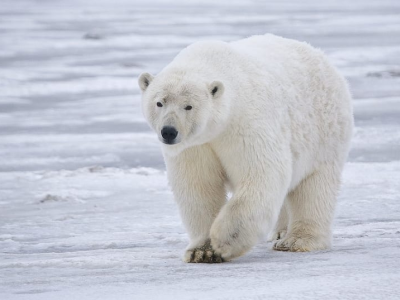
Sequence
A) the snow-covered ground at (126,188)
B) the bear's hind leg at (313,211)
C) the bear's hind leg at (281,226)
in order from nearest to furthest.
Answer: the snow-covered ground at (126,188)
the bear's hind leg at (313,211)
the bear's hind leg at (281,226)

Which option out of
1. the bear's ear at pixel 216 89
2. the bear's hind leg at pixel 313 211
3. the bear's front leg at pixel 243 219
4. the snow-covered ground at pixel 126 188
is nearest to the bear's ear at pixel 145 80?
the bear's ear at pixel 216 89

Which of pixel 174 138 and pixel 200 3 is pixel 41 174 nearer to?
pixel 174 138

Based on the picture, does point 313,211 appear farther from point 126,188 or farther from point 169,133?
point 126,188

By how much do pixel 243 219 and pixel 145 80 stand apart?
2.64ft

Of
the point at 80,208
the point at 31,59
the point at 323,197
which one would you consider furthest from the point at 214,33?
the point at 323,197

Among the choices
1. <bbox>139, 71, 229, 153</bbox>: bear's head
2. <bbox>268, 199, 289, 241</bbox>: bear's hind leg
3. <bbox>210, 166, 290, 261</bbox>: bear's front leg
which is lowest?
<bbox>210, 166, 290, 261</bbox>: bear's front leg

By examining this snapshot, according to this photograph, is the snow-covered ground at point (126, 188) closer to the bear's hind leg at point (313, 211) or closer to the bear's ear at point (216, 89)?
the bear's hind leg at point (313, 211)

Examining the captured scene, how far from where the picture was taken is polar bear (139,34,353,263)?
4094 mm

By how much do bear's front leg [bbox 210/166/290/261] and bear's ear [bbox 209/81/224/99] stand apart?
446 millimetres

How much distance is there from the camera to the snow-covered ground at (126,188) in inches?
136

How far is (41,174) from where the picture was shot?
710cm

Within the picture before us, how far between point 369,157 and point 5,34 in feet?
43.1

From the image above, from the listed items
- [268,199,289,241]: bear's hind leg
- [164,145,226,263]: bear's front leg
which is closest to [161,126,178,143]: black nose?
[164,145,226,263]: bear's front leg

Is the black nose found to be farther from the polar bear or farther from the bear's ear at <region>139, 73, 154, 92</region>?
the bear's ear at <region>139, 73, 154, 92</region>
